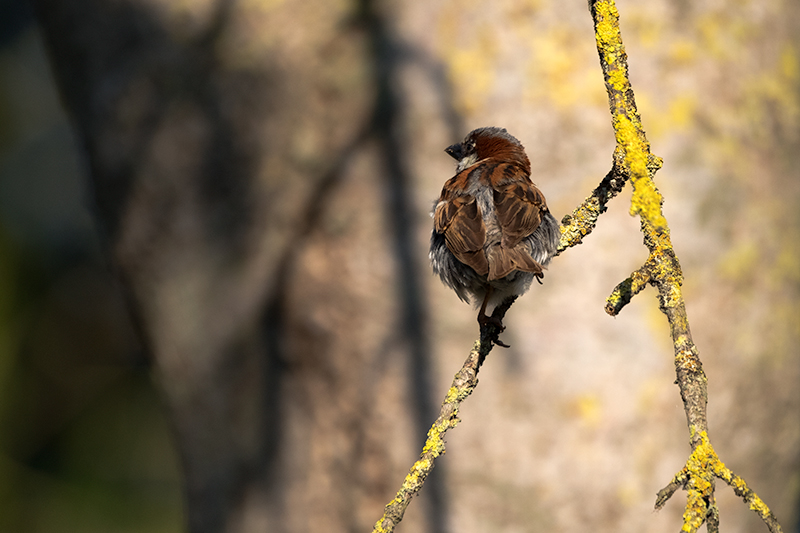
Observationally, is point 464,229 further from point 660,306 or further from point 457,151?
point 457,151

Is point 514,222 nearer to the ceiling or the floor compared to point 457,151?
nearer to the floor

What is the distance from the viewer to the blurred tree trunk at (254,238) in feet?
11.5

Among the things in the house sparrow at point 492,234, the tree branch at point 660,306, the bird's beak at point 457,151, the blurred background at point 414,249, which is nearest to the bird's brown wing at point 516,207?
the house sparrow at point 492,234

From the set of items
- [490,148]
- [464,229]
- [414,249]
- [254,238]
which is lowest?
[464,229]

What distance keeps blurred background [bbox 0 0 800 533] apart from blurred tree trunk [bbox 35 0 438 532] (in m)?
0.01

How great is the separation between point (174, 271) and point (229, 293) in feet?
1.21

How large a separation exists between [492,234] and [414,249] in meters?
1.42

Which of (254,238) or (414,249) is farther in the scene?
(254,238)

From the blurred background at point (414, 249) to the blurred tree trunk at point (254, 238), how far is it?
1cm

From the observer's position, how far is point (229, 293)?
3.74 meters

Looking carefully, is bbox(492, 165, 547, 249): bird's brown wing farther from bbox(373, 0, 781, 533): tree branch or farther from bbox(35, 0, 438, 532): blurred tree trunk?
bbox(35, 0, 438, 532): blurred tree trunk

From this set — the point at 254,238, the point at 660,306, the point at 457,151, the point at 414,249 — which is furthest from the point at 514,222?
the point at 254,238

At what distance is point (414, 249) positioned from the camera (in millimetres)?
3389

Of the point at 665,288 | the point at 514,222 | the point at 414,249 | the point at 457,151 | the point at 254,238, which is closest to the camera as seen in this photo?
the point at 665,288
